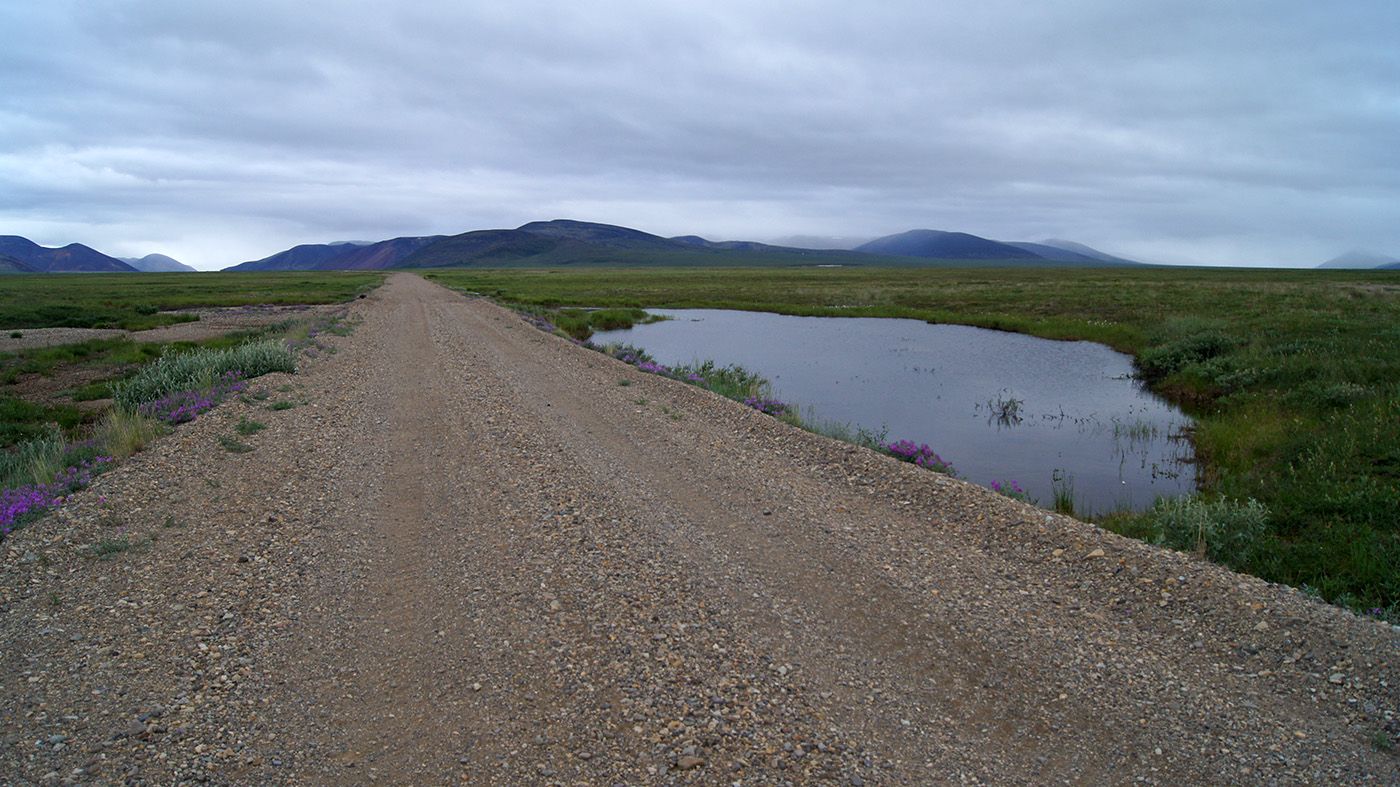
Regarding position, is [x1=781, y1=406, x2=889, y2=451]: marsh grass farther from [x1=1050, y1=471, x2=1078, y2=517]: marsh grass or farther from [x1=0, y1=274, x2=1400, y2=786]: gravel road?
[x1=0, y1=274, x2=1400, y2=786]: gravel road

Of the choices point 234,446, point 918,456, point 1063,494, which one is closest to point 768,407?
point 918,456

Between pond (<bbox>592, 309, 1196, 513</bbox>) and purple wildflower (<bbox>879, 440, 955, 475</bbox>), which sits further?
pond (<bbox>592, 309, 1196, 513</bbox>)

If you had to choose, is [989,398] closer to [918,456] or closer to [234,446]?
[918,456]

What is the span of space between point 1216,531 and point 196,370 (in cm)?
1723

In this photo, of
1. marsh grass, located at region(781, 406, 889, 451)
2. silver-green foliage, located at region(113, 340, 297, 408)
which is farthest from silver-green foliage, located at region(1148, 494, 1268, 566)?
silver-green foliage, located at region(113, 340, 297, 408)

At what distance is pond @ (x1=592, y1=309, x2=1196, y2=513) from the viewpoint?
504 inches

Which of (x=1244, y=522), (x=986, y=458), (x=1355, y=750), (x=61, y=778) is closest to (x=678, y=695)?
(x=61, y=778)

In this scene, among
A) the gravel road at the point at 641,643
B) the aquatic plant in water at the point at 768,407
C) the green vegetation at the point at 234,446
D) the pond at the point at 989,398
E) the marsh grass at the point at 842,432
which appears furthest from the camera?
the aquatic plant in water at the point at 768,407

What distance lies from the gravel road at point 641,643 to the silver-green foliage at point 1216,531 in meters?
0.99

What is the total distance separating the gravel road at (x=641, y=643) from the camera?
396 centimetres

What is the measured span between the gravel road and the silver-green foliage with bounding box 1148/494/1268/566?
0.99 meters

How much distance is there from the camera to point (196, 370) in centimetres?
1402

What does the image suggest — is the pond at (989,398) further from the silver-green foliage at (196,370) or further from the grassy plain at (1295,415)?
the silver-green foliage at (196,370)

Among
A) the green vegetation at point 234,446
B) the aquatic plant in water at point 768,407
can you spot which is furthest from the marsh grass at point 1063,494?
the green vegetation at point 234,446
